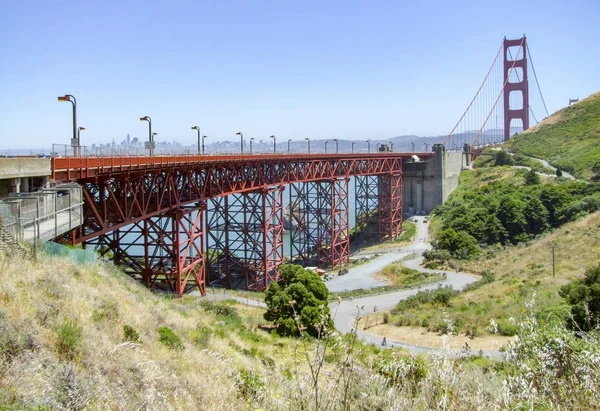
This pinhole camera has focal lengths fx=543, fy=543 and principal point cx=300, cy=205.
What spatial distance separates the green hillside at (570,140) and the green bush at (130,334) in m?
50.5

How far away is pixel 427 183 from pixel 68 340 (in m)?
51.9

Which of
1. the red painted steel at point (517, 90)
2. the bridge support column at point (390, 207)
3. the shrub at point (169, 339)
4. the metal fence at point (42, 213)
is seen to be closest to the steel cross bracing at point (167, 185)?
the metal fence at point (42, 213)

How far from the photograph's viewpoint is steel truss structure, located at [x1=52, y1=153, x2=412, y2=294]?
1858 cm

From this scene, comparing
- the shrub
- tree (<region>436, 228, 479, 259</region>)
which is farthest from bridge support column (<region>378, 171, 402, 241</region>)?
the shrub

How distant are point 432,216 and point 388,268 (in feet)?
58.0

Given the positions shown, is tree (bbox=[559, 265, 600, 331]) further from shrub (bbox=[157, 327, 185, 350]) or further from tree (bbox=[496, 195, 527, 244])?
tree (bbox=[496, 195, 527, 244])

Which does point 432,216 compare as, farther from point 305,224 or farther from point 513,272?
point 513,272

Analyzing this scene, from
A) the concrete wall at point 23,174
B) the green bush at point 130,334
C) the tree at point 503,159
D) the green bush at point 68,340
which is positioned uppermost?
the tree at point 503,159

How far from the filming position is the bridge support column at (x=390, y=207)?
50.0m

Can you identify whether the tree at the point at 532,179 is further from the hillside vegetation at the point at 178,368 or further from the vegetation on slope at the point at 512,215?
the hillside vegetation at the point at 178,368

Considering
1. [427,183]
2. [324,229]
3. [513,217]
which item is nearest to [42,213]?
[324,229]

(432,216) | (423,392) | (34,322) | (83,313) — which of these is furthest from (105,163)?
(432,216)

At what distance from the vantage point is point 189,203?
25266mm

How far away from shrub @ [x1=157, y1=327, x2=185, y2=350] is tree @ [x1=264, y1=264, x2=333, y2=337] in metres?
7.23
